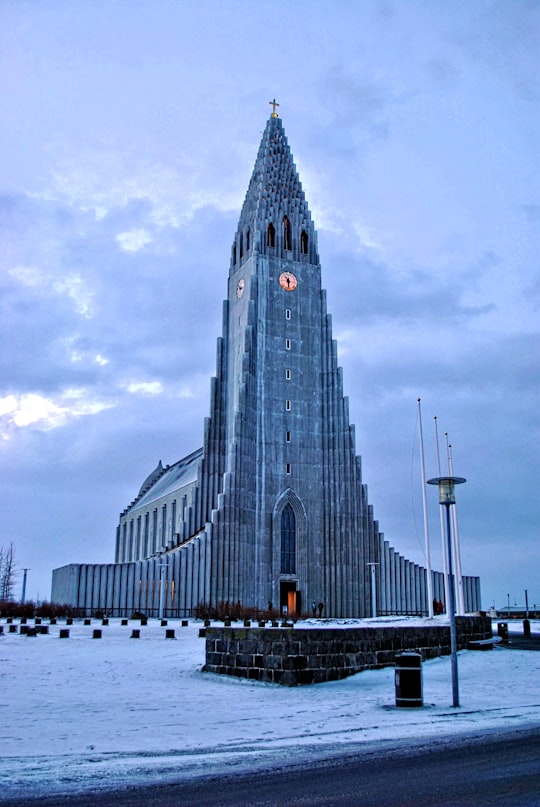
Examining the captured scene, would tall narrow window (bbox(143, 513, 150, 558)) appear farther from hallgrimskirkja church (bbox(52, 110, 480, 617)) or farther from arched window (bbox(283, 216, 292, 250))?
arched window (bbox(283, 216, 292, 250))

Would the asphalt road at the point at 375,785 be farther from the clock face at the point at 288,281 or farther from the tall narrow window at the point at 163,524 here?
the tall narrow window at the point at 163,524

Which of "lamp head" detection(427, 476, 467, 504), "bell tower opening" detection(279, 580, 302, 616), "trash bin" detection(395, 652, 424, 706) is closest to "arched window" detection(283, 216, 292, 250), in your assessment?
"bell tower opening" detection(279, 580, 302, 616)

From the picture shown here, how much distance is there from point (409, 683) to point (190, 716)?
4.11 meters

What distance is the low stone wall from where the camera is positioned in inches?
724

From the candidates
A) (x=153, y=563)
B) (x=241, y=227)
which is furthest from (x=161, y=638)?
(x=241, y=227)

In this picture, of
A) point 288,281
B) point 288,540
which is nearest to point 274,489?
point 288,540

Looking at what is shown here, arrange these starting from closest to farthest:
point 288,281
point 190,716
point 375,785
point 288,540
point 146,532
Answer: point 375,785 → point 190,716 → point 288,540 → point 288,281 → point 146,532

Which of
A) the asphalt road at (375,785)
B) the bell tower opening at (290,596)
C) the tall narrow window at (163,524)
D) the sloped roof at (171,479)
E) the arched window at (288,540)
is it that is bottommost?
the asphalt road at (375,785)

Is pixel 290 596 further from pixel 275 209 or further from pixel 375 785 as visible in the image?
pixel 375 785

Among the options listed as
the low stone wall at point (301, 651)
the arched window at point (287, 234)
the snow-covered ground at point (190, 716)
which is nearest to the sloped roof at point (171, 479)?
the arched window at point (287, 234)

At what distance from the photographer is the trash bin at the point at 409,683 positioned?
14891 mm

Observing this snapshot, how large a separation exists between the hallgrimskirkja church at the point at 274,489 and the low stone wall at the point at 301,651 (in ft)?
149

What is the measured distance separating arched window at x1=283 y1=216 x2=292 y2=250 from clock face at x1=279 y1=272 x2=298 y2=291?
3.16m

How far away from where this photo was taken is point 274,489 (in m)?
70.1
